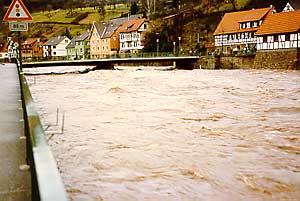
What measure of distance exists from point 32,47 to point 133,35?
43.6 meters

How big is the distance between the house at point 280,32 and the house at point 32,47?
72985 mm

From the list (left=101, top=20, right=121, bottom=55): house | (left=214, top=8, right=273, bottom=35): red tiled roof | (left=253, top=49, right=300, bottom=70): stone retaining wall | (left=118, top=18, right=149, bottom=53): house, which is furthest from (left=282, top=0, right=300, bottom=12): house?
(left=101, top=20, right=121, bottom=55): house

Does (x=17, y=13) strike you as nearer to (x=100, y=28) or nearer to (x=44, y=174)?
(x=44, y=174)

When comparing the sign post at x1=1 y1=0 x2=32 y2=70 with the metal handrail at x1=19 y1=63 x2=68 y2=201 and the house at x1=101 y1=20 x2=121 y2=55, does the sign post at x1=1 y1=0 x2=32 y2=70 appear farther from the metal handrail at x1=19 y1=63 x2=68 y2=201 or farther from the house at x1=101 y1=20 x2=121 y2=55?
the house at x1=101 y1=20 x2=121 y2=55

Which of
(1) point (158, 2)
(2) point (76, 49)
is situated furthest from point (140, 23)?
(2) point (76, 49)

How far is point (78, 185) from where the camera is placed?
5258 millimetres

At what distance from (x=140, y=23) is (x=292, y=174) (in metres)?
68.3

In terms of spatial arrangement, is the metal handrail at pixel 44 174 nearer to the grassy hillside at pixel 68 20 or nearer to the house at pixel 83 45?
the house at pixel 83 45

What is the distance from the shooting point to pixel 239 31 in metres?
53.9

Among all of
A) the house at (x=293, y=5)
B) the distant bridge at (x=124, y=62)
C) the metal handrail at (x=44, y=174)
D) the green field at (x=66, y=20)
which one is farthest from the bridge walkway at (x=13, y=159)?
the green field at (x=66, y=20)

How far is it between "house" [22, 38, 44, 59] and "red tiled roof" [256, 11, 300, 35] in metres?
72.8

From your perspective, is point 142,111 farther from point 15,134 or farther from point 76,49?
point 76,49

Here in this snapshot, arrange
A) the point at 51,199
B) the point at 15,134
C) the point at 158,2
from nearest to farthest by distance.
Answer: the point at 51,199 < the point at 15,134 < the point at 158,2

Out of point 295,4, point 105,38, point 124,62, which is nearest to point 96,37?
point 105,38
